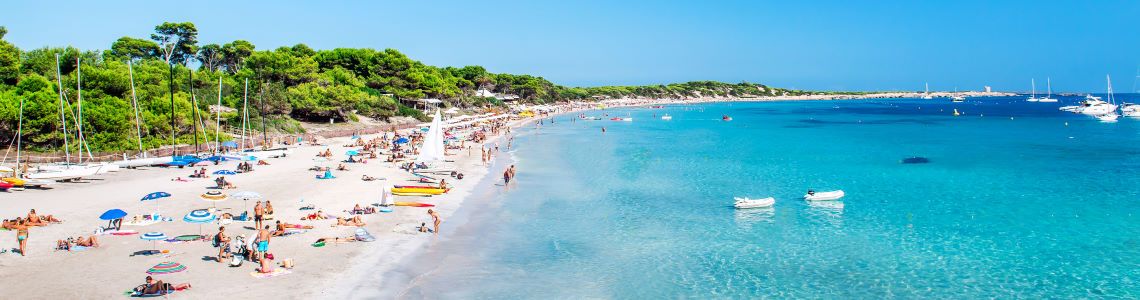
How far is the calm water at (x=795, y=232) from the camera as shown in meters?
17.8

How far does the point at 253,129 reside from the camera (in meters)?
54.0

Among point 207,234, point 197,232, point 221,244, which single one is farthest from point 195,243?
point 221,244

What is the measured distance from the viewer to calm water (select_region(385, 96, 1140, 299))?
58.4 feet

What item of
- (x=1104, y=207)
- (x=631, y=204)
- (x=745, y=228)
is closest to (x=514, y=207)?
(x=631, y=204)

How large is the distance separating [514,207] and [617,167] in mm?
15592

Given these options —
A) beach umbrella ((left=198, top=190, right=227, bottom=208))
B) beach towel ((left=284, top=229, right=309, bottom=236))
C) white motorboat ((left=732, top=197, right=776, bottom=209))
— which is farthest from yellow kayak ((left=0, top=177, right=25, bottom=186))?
white motorboat ((left=732, top=197, right=776, bottom=209))

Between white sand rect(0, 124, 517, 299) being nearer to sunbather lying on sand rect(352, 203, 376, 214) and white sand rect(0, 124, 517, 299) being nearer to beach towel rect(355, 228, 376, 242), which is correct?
beach towel rect(355, 228, 376, 242)

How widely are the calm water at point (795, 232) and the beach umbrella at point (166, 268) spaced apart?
4.77 m

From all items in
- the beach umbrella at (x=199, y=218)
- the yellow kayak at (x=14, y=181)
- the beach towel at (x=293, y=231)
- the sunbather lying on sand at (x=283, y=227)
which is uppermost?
the yellow kayak at (x=14, y=181)

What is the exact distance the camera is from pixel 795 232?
23.8 m

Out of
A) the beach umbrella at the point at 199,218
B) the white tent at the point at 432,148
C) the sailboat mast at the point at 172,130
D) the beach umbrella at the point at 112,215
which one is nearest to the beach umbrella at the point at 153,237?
the beach umbrella at the point at 112,215

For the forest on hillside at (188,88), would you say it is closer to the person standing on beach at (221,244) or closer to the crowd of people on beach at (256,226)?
the crowd of people on beach at (256,226)

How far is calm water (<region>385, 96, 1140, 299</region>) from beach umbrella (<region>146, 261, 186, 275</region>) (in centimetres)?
477

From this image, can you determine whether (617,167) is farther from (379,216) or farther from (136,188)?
(136,188)
